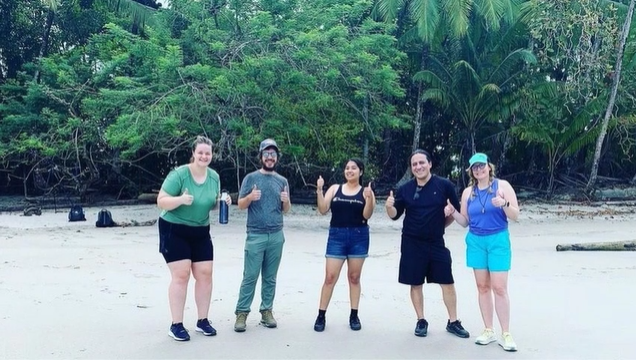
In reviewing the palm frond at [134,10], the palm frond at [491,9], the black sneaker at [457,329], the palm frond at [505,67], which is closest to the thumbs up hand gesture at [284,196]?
the black sneaker at [457,329]

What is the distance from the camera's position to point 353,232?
198 inches

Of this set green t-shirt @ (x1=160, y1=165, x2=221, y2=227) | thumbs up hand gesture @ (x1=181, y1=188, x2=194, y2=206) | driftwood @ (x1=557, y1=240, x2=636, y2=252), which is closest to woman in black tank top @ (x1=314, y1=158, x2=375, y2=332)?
green t-shirt @ (x1=160, y1=165, x2=221, y2=227)

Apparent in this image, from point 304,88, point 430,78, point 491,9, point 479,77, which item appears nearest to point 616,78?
point 479,77

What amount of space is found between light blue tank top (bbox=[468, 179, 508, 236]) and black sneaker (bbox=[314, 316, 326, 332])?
144 centimetres

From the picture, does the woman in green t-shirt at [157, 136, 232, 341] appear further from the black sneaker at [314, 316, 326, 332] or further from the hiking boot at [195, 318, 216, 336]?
the black sneaker at [314, 316, 326, 332]

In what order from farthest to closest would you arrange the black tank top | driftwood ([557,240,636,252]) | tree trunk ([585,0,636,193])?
tree trunk ([585,0,636,193]) → driftwood ([557,240,636,252]) → the black tank top

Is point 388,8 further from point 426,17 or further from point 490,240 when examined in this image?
point 490,240

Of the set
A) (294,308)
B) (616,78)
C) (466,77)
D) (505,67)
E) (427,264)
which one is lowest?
(294,308)

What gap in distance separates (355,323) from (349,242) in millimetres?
696

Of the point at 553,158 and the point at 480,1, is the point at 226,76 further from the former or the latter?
the point at 553,158

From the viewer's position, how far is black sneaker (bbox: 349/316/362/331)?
506 centimetres

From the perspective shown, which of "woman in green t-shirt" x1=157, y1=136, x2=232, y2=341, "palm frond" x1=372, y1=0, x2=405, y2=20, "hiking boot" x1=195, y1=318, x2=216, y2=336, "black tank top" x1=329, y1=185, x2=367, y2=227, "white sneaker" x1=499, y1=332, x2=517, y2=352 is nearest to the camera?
"white sneaker" x1=499, y1=332, x2=517, y2=352

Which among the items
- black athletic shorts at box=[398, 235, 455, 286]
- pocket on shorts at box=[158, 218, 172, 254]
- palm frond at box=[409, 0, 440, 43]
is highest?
palm frond at box=[409, 0, 440, 43]

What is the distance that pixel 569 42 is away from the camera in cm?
1828
